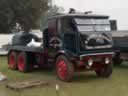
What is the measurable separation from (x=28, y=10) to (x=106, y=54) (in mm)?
15562

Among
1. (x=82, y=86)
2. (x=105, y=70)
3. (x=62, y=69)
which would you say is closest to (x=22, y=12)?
(x=105, y=70)

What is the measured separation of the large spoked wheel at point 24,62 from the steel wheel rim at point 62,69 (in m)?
2.80

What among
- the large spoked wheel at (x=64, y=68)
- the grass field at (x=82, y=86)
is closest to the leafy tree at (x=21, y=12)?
the grass field at (x=82, y=86)

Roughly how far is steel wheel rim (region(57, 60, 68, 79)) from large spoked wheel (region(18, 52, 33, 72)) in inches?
110

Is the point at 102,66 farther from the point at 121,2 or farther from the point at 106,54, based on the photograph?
the point at 121,2

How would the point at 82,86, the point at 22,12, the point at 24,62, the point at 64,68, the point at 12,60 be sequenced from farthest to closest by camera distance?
the point at 22,12, the point at 12,60, the point at 24,62, the point at 64,68, the point at 82,86

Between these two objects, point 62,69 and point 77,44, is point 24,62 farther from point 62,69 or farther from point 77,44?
point 77,44

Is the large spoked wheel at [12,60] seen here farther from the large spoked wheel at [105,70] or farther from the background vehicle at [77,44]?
the large spoked wheel at [105,70]

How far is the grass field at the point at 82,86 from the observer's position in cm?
1032

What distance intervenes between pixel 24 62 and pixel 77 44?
13.4 feet

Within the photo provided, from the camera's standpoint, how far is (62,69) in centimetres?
1220

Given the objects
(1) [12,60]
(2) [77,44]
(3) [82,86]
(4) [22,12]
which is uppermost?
(4) [22,12]

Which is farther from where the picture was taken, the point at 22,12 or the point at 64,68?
the point at 22,12

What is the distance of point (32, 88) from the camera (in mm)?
11070
